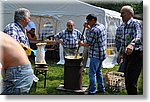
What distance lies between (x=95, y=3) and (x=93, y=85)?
1.75 feet

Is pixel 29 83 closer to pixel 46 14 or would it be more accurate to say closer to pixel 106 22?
pixel 46 14

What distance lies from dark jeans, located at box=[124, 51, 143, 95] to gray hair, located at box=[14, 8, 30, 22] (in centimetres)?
70

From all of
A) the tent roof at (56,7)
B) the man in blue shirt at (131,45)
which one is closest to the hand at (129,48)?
the man in blue shirt at (131,45)

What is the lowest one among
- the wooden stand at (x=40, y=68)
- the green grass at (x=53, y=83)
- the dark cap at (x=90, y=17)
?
the green grass at (x=53, y=83)

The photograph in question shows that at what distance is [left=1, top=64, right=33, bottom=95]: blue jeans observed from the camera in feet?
6.51

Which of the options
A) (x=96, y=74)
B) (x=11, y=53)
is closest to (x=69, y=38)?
(x=96, y=74)

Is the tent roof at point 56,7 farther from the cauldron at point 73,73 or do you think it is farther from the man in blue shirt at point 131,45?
the cauldron at point 73,73

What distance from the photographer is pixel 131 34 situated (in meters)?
2.28

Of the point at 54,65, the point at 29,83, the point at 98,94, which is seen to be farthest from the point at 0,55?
the point at 98,94

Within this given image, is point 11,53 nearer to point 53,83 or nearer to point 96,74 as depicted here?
point 53,83

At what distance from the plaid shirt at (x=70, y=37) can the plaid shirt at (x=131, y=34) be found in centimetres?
26

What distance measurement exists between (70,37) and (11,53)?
52 cm

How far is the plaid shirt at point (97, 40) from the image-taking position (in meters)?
2.31

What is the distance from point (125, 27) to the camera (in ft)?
7.47
